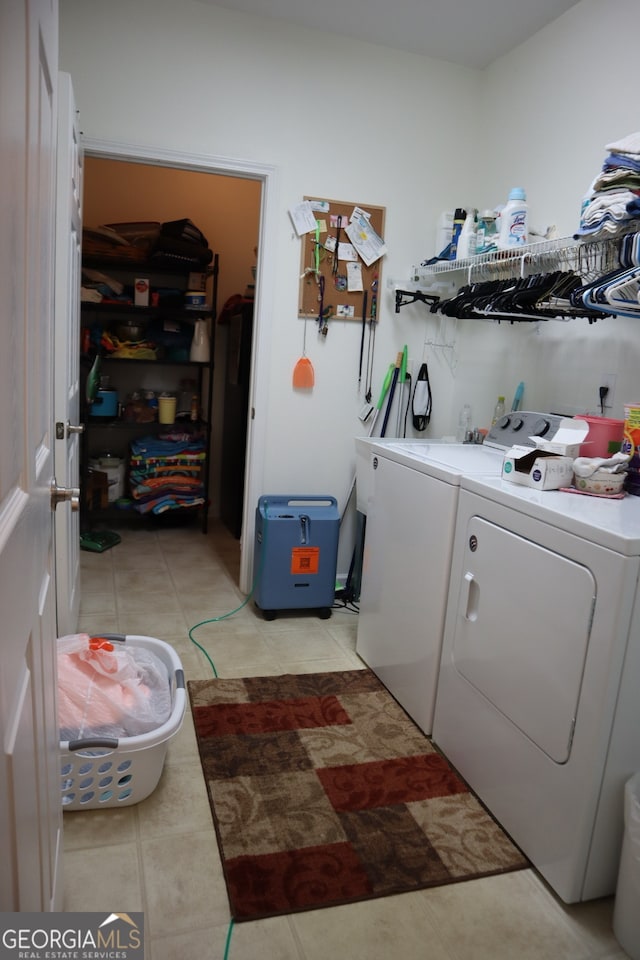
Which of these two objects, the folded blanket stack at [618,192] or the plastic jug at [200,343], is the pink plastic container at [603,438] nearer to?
the folded blanket stack at [618,192]

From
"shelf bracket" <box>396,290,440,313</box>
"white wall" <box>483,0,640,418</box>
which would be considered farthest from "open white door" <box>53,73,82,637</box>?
"white wall" <box>483,0,640,418</box>

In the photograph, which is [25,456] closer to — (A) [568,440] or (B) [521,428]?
(A) [568,440]

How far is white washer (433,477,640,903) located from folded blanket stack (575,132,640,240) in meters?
0.76

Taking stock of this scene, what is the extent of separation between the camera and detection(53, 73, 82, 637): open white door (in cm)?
214

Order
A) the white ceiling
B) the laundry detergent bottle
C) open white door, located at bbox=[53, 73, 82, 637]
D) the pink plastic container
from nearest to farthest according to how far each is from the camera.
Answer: the pink plastic container → open white door, located at bbox=[53, 73, 82, 637] → the laundry detergent bottle → the white ceiling

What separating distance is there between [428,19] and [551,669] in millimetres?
2676

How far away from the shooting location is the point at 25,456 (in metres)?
0.84

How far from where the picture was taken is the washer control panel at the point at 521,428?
96.4 inches

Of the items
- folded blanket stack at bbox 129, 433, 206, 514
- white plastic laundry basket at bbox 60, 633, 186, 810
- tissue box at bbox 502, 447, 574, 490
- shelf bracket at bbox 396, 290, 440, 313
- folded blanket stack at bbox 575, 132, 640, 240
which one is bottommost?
white plastic laundry basket at bbox 60, 633, 186, 810

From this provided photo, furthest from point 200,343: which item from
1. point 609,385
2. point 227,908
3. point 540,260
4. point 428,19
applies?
point 227,908

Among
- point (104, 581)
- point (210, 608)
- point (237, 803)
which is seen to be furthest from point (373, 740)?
point (104, 581)

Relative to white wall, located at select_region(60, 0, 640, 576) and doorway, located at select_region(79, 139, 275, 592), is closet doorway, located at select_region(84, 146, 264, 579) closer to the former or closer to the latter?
doorway, located at select_region(79, 139, 275, 592)

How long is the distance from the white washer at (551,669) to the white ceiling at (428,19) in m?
2.03

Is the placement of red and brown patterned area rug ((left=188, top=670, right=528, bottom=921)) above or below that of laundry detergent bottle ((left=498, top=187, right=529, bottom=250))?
below
